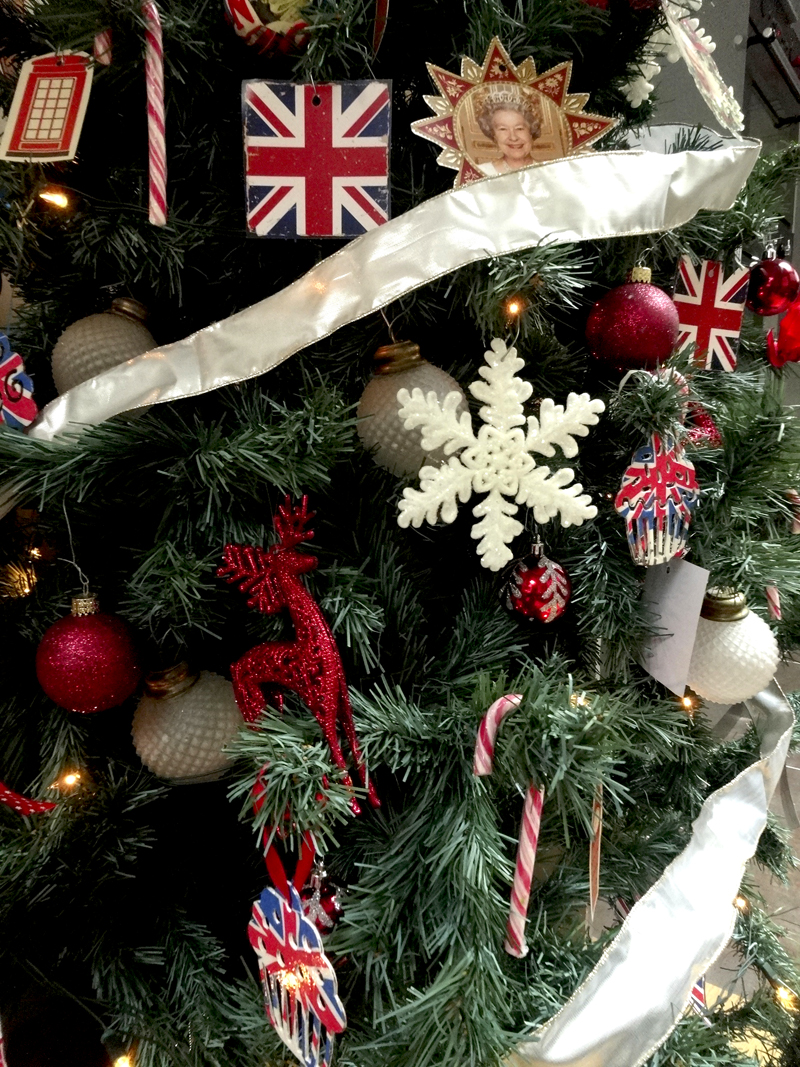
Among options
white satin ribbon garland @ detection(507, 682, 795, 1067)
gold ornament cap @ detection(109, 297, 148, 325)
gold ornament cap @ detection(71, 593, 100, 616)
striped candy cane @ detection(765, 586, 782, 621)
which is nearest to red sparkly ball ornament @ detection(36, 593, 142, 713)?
gold ornament cap @ detection(71, 593, 100, 616)

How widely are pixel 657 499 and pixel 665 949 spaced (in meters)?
0.31

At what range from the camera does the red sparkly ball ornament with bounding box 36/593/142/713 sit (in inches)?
17.8

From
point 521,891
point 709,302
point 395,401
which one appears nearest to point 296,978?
point 521,891

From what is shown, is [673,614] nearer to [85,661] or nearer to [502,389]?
[502,389]

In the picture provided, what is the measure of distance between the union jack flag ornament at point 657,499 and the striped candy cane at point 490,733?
18cm

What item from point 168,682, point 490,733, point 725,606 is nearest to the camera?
point 490,733

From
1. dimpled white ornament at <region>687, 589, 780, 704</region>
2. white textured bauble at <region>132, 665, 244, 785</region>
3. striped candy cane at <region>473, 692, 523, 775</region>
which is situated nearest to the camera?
striped candy cane at <region>473, 692, 523, 775</region>

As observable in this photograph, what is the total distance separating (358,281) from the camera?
44 cm

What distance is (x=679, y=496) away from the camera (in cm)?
50

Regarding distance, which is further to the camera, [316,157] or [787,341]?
[787,341]

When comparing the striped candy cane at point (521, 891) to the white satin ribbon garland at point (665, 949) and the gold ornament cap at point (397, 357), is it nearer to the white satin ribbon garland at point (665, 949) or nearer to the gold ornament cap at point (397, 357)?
the white satin ribbon garland at point (665, 949)

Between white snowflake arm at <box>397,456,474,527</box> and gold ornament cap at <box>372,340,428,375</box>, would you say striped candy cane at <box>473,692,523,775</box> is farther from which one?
gold ornament cap at <box>372,340,428,375</box>

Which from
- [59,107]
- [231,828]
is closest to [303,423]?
[59,107]

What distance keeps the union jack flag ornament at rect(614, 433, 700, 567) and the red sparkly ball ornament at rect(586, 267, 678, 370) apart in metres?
0.07
